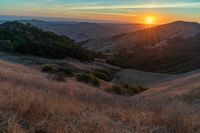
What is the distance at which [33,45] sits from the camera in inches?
2630

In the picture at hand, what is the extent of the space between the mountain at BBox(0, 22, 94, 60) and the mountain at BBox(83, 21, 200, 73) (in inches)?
441

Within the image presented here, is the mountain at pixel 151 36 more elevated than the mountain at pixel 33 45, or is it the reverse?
the mountain at pixel 33 45

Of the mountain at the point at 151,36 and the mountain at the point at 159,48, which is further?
the mountain at the point at 151,36

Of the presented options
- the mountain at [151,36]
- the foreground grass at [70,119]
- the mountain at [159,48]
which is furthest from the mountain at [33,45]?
the mountain at [151,36]

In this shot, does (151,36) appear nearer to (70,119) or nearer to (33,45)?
(33,45)

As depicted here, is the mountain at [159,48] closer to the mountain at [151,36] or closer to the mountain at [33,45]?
the mountain at [151,36]

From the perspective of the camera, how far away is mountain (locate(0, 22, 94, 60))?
64562mm

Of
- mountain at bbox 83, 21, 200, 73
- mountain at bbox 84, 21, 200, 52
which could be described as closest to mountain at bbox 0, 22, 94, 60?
mountain at bbox 83, 21, 200, 73

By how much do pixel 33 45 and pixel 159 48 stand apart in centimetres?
5988

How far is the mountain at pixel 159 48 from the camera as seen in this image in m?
76.2

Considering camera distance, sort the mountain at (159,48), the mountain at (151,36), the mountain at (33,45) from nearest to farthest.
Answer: the mountain at (33,45) < the mountain at (159,48) < the mountain at (151,36)

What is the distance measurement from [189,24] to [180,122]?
7164 inches

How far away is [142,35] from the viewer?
164 meters

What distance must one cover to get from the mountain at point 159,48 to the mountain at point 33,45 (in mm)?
11194
